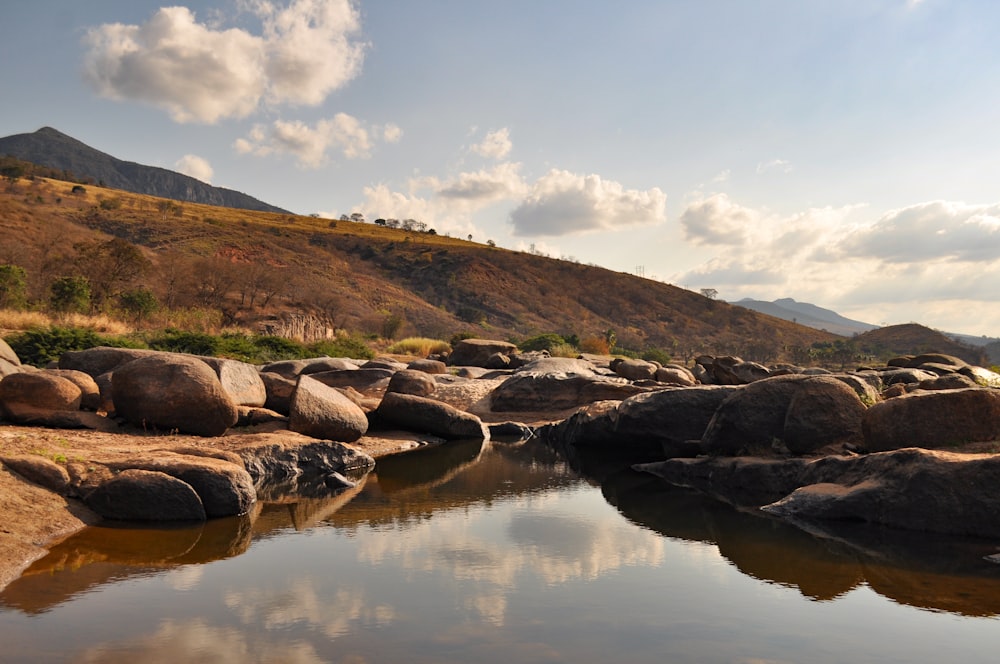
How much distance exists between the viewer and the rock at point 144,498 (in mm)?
8258

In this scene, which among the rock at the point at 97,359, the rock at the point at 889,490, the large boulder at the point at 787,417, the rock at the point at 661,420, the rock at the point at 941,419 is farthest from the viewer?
the rock at the point at 97,359

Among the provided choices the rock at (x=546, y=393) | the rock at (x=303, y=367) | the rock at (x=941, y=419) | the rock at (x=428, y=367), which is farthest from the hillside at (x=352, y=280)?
the rock at (x=941, y=419)

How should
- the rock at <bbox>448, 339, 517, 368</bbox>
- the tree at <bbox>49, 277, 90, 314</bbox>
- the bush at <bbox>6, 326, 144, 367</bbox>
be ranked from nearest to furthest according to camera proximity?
the bush at <bbox>6, 326, 144, 367</bbox> < the tree at <bbox>49, 277, 90, 314</bbox> < the rock at <bbox>448, 339, 517, 368</bbox>

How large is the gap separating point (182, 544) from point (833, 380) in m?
9.79

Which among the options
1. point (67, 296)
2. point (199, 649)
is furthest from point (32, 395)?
point (67, 296)

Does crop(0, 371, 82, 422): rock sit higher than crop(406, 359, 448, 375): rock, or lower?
lower

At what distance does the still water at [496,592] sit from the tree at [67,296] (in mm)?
23163

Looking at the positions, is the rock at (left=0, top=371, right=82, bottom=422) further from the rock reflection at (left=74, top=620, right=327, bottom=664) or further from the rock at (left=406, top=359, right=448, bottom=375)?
the rock at (left=406, top=359, right=448, bottom=375)

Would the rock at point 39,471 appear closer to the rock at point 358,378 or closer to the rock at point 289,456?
the rock at point 289,456

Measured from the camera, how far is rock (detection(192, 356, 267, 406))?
13.3 meters

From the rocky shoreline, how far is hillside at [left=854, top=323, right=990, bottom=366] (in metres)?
69.7

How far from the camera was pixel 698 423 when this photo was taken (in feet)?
44.2

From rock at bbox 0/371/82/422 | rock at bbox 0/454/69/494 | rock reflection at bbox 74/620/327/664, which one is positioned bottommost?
rock reflection at bbox 74/620/327/664

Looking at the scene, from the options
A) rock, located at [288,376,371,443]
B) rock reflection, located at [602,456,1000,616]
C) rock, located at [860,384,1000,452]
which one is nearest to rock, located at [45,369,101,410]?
rock, located at [288,376,371,443]
